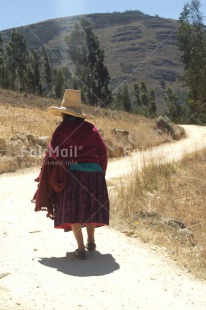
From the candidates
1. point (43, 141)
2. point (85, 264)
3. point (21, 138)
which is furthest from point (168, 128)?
point (85, 264)

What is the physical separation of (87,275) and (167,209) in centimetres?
310

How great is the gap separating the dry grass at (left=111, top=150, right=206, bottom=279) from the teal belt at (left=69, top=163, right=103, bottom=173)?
1417mm

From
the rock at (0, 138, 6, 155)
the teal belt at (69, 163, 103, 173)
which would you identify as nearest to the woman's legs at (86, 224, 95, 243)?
the teal belt at (69, 163, 103, 173)

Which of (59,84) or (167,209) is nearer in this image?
(167,209)

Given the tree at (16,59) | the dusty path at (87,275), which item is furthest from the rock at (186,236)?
the tree at (16,59)

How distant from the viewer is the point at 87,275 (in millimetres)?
4461

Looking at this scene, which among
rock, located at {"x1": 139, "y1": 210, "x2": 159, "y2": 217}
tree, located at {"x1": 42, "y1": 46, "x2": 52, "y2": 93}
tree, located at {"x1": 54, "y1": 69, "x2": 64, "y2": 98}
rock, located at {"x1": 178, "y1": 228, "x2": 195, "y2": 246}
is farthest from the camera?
tree, located at {"x1": 42, "y1": 46, "x2": 52, "y2": 93}

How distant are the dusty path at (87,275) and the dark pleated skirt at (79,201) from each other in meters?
0.47

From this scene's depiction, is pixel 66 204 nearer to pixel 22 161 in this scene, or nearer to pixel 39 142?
pixel 22 161

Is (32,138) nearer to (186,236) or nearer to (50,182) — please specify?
(186,236)

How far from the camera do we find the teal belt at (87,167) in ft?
16.1

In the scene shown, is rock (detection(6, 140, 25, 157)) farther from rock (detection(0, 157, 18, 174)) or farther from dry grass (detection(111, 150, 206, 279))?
dry grass (detection(111, 150, 206, 279))

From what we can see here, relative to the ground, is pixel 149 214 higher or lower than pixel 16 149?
lower

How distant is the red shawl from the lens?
4867 millimetres
